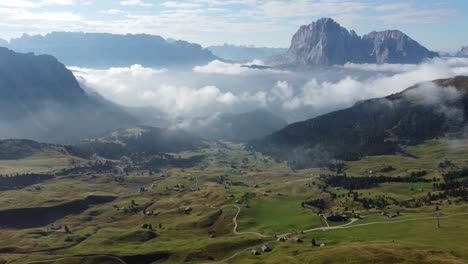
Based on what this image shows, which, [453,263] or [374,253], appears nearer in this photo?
[453,263]

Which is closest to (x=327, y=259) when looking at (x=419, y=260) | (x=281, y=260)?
(x=281, y=260)

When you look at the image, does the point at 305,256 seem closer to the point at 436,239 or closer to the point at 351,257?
the point at 351,257

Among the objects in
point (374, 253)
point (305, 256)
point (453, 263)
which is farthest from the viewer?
point (305, 256)

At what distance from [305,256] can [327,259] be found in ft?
44.7

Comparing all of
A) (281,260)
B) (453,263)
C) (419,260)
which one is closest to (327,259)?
(281,260)

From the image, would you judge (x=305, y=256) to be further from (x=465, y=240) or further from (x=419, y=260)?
(x=465, y=240)

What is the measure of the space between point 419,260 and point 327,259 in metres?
36.1

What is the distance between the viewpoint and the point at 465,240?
193 m

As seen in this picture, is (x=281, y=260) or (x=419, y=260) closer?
(x=419, y=260)

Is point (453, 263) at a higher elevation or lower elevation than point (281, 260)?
higher

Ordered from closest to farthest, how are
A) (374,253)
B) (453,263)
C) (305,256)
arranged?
(453,263) < (374,253) < (305,256)

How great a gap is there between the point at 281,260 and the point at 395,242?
53.0 meters

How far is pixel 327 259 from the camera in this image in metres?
181

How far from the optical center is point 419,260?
165 m
